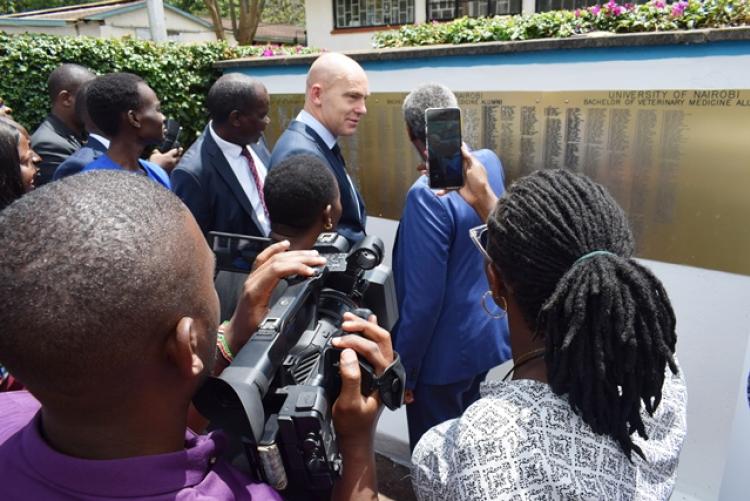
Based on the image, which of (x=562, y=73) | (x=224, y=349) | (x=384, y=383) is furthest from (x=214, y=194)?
(x=384, y=383)

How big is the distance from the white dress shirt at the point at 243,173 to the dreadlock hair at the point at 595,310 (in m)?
1.98

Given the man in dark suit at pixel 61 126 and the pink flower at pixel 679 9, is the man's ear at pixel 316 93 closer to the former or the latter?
the pink flower at pixel 679 9

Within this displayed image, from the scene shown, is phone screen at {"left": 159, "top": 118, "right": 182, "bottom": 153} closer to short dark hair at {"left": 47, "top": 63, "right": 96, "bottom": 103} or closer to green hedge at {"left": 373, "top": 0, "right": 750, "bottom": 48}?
short dark hair at {"left": 47, "top": 63, "right": 96, "bottom": 103}

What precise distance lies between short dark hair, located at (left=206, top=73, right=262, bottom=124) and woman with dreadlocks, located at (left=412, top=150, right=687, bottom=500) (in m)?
2.15

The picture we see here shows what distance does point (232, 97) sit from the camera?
2.96m

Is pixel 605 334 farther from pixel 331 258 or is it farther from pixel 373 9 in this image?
pixel 373 9

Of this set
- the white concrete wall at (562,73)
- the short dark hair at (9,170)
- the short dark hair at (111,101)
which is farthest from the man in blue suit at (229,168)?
the white concrete wall at (562,73)

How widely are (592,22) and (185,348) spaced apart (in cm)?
283

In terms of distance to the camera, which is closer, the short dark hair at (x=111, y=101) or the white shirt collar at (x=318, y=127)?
the short dark hair at (x=111, y=101)

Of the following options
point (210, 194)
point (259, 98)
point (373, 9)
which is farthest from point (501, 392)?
point (373, 9)

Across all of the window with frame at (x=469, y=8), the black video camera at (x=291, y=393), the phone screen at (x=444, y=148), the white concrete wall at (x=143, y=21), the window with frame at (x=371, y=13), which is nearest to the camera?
the black video camera at (x=291, y=393)

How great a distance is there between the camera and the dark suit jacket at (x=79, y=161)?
116 inches

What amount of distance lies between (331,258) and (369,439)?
0.54 m

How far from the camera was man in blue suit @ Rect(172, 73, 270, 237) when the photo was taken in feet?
9.35
